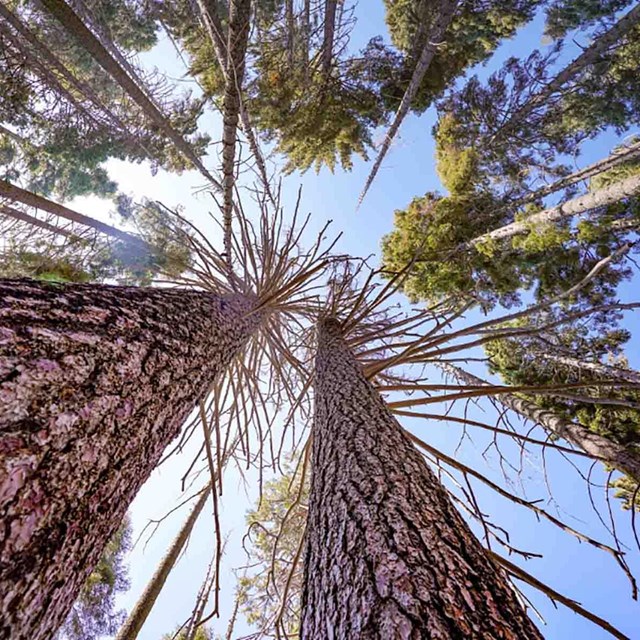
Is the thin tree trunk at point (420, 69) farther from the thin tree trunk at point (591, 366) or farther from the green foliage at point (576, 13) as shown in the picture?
the thin tree trunk at point (591, 366)

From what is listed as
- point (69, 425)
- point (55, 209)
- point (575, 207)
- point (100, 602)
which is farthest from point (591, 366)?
point (55, 209)

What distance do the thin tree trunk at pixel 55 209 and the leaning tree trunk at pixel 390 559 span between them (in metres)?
5.22

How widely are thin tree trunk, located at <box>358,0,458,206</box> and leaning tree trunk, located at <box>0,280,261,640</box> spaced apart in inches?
247

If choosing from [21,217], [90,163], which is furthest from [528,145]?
[21,217]

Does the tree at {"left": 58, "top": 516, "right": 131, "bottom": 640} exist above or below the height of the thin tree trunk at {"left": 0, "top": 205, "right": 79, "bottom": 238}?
below

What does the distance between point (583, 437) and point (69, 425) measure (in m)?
5.99

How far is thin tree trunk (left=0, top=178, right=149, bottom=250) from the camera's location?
4612 mm

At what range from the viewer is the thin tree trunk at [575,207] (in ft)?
19.5

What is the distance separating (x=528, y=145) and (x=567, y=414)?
6.71 meters

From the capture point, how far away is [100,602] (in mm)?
5137

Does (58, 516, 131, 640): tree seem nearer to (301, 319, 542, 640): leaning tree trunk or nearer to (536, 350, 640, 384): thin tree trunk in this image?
(301, 319, 542, 640): leaning tree trunk

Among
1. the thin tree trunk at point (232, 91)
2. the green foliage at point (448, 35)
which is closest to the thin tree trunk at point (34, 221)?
the thin tree trunk at point (232, 91)

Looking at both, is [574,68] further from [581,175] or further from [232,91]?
[232,91]

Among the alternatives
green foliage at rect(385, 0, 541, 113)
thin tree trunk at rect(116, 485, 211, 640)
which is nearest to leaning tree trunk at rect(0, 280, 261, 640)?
A: thin tree trunk at rect(116, 485, 211, 640)
